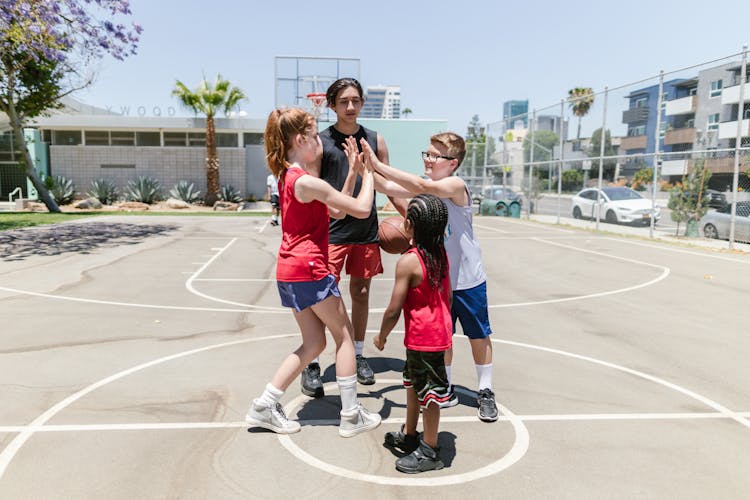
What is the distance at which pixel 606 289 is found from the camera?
912 cm

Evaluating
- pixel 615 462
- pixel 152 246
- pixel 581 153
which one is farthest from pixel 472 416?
pixel 581 153

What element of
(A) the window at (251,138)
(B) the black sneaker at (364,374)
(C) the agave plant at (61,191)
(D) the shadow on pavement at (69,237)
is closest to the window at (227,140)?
(A) the window at (251,138)

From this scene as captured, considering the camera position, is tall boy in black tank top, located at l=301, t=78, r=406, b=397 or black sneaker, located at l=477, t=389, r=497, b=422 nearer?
black sneaker, located at l=477, t=389, r=497, b=422

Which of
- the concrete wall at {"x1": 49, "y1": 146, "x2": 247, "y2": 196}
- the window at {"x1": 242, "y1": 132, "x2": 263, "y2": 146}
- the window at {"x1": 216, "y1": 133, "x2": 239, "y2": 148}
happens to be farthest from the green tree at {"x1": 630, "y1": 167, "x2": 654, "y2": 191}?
the window at {"x1": 216, "y1": 133, "x2": 239, "y2": 148}

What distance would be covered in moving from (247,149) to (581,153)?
61.9 feet

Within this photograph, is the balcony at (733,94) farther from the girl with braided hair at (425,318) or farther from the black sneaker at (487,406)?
the girl with braided hair at (425,318)

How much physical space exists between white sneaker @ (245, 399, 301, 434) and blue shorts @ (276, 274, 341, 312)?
0.66 metres

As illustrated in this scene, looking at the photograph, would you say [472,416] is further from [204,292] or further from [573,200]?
[573,200]

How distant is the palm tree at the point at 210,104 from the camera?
30297 millimetres

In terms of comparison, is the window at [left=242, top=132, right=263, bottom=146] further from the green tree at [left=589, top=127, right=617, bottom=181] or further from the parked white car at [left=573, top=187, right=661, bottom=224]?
the green tree at [left=589, top=127, right=617, bottom=181]

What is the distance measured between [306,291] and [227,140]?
1275 inches

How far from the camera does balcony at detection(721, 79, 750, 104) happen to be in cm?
1343

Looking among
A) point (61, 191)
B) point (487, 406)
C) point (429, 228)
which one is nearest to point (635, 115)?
point (487, 406)

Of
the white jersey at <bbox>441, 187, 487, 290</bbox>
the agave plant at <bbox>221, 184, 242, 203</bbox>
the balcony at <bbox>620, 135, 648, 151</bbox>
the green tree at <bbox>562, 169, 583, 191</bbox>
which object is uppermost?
the balcony at <bbox>620, 135, 648, 151</bbox>
